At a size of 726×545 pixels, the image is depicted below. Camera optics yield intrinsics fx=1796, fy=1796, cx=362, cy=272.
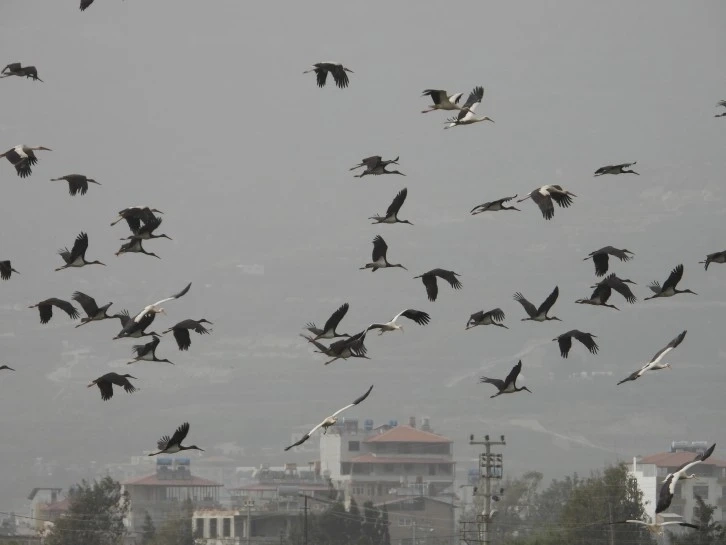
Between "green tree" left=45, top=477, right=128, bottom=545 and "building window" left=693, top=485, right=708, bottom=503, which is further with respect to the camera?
"building window" left=693, top=485, right=708, bottom=503

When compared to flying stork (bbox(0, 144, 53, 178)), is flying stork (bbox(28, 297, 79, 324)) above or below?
below

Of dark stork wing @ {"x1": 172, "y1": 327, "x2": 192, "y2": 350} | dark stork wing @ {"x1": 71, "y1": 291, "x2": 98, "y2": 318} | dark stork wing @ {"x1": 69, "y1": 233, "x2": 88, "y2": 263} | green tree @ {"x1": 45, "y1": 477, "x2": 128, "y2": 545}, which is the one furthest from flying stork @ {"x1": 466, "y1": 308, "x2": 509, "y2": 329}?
green tree @ {"x1": 45, "y1": 477, "x2": 128, "y2": 545}

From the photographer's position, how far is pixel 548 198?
3647cm

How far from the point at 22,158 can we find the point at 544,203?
11.6m

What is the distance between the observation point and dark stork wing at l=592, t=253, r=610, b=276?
40125 millimetres

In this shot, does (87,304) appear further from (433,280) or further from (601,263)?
(601,263)

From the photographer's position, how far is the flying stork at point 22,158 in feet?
128

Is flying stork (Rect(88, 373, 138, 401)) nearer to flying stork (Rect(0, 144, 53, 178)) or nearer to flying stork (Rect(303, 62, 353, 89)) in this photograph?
flying stork (Rect(0, 144, 53, 178))

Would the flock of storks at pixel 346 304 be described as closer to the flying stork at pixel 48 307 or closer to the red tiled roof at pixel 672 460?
the flying stork at pixel 48 307

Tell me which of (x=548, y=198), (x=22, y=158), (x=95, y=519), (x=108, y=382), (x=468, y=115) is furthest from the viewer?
(x=95, y=519)

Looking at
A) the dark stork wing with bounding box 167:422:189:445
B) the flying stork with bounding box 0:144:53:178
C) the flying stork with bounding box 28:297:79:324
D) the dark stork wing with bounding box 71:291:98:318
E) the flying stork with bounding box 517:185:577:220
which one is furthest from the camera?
Result: the dark stork wing with bounding box 71:291:98:318

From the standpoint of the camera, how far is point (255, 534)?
6088 inches

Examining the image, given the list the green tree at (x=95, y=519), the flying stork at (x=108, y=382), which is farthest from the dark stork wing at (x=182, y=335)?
the green tree at (x=95, y=519)

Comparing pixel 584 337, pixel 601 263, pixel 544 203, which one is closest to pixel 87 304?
pixel 544 203
